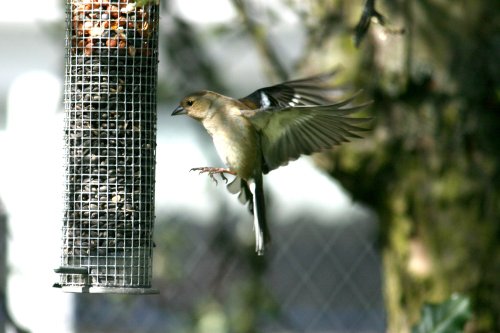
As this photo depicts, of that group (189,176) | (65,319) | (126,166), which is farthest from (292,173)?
(126,166)

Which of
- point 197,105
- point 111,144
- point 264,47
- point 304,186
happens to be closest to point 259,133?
point 197,105

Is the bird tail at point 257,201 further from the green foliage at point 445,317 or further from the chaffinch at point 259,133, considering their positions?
the green foliage at point 445,317

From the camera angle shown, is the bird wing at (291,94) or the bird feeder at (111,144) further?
the bird wing at (291,94)

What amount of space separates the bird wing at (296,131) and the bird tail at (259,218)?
82 mm

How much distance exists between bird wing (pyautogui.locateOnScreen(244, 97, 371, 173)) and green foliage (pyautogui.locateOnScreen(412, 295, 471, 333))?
2.70 ft

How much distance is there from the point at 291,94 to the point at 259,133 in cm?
41

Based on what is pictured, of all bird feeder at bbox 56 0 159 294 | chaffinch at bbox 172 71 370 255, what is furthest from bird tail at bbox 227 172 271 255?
bird feeder at bbox 56 0 159 294

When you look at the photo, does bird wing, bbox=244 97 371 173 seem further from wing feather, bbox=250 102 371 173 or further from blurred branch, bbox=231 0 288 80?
blurred branch, bbox=231 0 288 80

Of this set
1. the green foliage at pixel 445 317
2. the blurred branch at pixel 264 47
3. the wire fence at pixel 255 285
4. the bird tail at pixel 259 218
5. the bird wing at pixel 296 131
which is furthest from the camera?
the wire fence at pixel 255 285

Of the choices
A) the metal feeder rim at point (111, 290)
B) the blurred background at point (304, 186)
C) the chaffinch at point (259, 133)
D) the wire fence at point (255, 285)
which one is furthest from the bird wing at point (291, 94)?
the wire fence at point (255, 285)

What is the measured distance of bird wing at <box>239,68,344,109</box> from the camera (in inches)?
174

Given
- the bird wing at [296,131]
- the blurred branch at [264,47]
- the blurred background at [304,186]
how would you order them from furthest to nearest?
the blurred branch at [264,47] → the blurred background at [304,186] → the bird wing at [296,131]

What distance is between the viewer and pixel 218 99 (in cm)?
420

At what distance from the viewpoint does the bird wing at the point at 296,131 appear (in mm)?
4090
